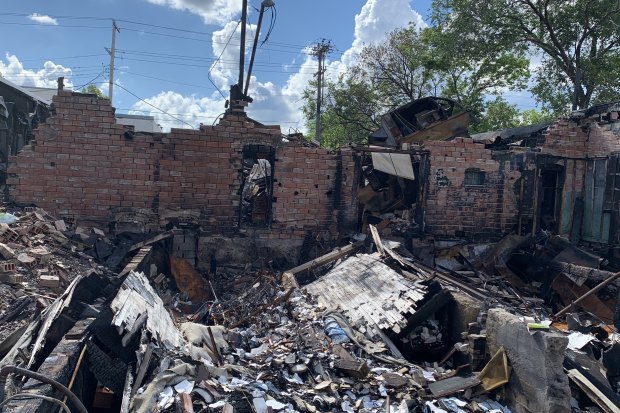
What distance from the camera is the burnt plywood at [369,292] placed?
20.8ft

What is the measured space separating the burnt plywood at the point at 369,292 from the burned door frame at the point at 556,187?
5208 millimetres

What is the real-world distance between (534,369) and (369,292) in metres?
2.89

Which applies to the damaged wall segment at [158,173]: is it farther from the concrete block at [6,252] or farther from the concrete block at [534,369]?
the concrete block at [534,369]

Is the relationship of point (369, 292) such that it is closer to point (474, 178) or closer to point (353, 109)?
point (474, 178)

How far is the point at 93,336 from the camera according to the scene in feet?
15.9

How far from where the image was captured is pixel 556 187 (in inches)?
460

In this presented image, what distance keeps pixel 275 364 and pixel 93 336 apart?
2.02m

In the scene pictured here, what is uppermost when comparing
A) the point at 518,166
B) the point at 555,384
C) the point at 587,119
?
the point at 587,119

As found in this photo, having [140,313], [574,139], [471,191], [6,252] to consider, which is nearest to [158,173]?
[6,252]

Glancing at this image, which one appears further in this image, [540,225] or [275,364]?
[540,225]

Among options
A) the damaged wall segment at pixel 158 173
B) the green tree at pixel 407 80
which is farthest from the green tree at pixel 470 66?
the damaged wall segment at pixel 158 173

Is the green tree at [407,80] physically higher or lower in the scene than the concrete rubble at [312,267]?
higher

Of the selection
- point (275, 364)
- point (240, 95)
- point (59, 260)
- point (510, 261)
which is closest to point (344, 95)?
point (240, 95)

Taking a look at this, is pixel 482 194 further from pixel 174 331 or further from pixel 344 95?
pixel 344 95
